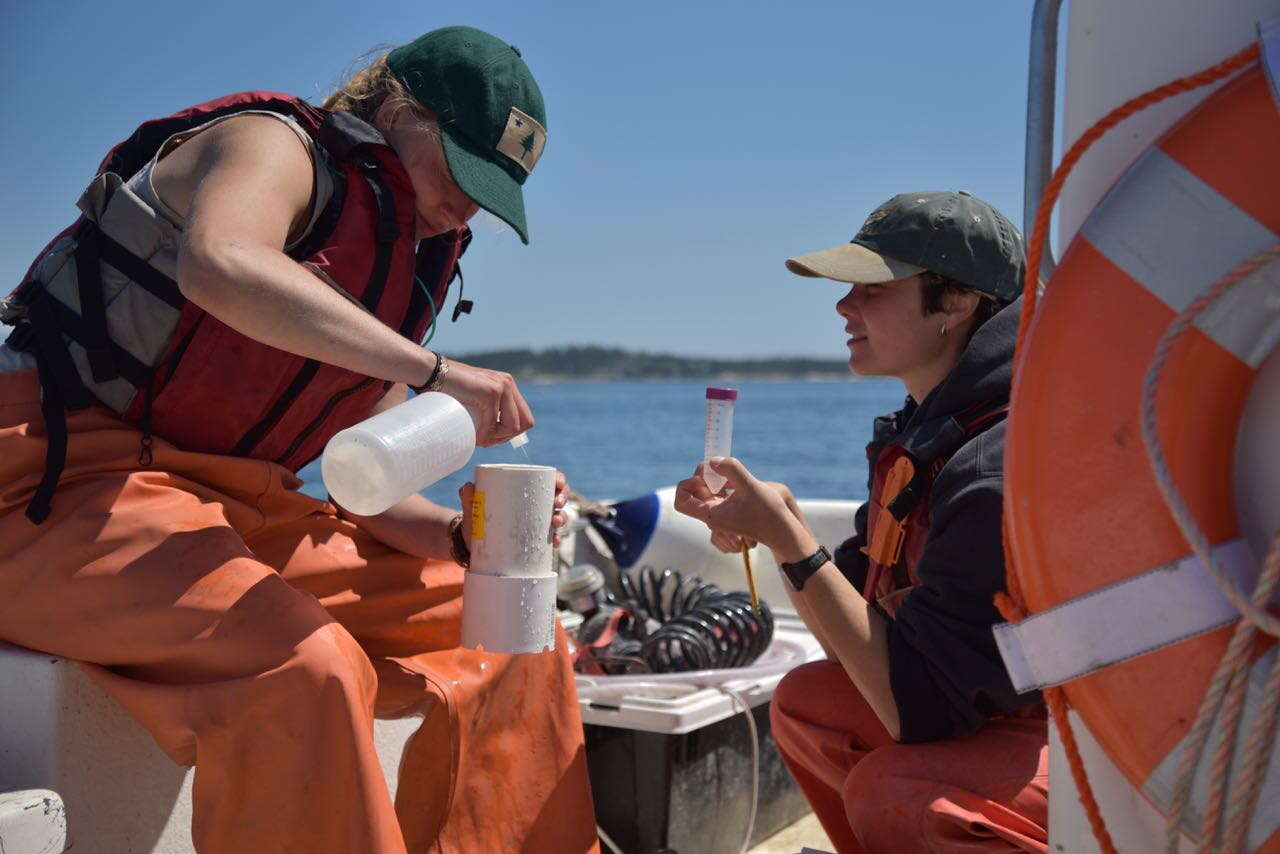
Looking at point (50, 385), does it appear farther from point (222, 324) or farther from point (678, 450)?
point (678, 450)

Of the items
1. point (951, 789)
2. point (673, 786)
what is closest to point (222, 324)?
point (951, 789)

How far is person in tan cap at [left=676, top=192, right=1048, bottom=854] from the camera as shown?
1883mm

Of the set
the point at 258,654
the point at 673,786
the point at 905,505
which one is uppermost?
the point at 905,505

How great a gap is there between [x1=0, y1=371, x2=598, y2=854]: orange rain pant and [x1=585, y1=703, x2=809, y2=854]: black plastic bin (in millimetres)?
572

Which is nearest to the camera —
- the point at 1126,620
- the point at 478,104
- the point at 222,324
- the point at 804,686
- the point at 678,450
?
the point at 1126,620

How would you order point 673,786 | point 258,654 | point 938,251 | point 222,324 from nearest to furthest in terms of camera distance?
point 258,654 < point 222,324 < point 938,251 < point 673,786

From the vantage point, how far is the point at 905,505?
210 centimetres

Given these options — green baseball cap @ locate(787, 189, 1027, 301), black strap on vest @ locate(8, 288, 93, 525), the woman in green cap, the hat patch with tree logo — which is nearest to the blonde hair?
the woman in green cap

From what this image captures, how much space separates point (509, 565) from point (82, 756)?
2.29ft

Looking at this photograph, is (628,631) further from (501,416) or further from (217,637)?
(217,637)

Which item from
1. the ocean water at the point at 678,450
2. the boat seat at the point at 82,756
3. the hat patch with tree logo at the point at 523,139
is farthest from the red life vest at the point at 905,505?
the ocean water at the point at 678,450

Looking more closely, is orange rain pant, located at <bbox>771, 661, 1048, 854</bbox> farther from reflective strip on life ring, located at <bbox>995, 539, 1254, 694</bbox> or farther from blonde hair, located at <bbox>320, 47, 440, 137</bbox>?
blonde hair, located at <bbox>320, 47, 440, 137</bbox>

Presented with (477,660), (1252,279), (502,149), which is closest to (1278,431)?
(1252,279)

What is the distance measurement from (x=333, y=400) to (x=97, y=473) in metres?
0.43
